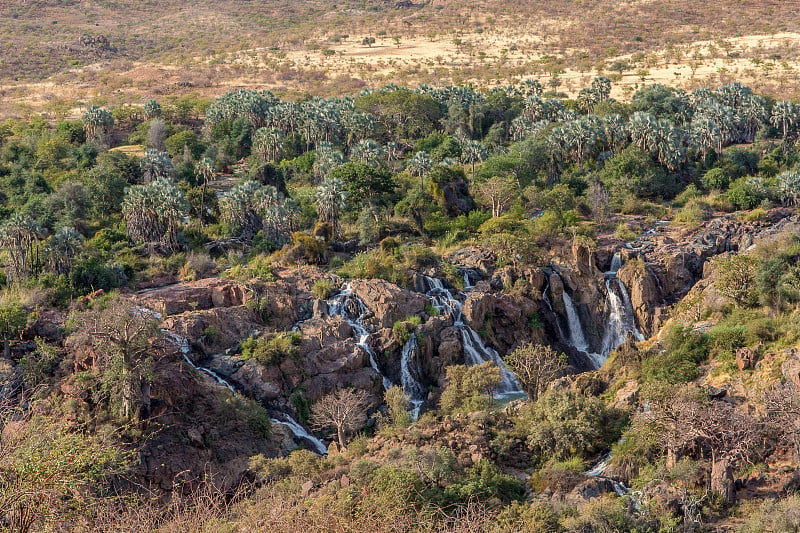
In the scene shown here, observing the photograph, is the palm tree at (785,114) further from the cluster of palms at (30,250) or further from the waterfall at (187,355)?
the cluster of palms at (30,250)

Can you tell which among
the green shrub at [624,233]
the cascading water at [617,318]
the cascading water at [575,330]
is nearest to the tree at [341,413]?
the cascading water at [575,330]

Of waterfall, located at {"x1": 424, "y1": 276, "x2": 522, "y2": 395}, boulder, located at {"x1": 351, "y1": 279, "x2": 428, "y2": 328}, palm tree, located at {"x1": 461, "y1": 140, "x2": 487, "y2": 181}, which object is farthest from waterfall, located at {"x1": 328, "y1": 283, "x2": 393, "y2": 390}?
palm tree, located at {"x1": 461, "y1": 140, "x2": 487, "y2": 181}

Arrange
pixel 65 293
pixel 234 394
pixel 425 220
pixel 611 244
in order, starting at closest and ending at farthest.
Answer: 1. pixel 234 394
2. pixel 65 293
3. pixel 611 244
4. pixel 425 220

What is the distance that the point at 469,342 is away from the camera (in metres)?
48.0

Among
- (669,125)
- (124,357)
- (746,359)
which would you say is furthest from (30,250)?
(669,125)

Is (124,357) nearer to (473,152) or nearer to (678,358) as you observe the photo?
(678,358)

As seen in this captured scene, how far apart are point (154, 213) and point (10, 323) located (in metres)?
15.5

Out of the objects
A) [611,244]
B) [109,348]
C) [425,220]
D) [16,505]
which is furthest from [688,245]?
[16,505]

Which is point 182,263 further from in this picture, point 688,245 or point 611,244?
point 688,245

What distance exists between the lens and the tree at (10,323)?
132 feet

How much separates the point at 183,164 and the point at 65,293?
1030 inches

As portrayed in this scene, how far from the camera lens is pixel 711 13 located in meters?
145

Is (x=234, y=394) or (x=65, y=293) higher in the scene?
(x=65, y=293)

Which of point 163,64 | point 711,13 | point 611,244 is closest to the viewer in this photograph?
point 611,244
